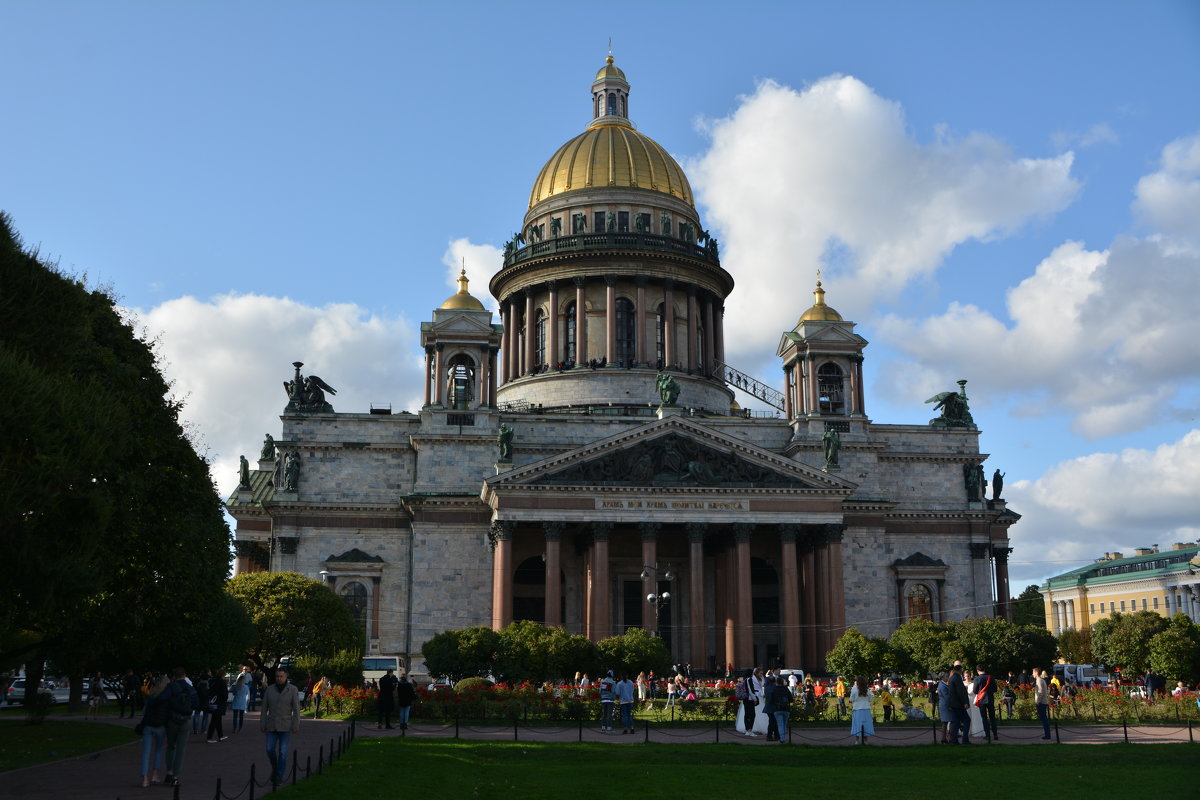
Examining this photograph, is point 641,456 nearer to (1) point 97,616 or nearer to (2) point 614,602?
(2) point 614,602

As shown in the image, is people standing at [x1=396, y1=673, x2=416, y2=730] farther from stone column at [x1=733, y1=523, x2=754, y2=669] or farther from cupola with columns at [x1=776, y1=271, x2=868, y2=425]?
cupola with columns at [x1=776, y1=271, x2=868, y2=425]

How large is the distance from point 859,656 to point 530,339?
1401 inches

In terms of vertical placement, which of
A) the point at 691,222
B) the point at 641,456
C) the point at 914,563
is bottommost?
the point at 914,563

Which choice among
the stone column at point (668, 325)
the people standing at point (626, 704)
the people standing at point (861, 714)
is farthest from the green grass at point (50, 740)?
the stone column at point (668, 325)

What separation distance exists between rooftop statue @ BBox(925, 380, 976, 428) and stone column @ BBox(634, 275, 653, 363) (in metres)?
18.1

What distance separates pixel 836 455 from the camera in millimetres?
65250

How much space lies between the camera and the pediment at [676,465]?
199ft

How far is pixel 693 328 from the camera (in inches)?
3135

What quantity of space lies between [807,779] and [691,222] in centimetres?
6267

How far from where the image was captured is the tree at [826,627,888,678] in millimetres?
51750

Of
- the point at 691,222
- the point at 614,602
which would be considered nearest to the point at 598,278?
the point at 691,222

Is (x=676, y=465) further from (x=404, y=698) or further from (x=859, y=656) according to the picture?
(x=404, y=698)

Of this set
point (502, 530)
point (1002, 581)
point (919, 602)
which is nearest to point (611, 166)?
point (502, 530)

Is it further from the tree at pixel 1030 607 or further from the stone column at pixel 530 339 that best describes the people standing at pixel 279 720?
the tree at pixel 1030 607
